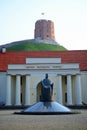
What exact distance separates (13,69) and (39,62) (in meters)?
5.32

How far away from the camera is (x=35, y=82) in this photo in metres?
58.1

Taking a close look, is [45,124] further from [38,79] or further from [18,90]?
[38,79]

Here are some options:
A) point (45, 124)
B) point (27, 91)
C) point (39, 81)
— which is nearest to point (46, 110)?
point (45, 124)

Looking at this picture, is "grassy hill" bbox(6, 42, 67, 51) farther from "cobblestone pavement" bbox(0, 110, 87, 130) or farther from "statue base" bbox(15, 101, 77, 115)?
"cobblestone pavement" bbox(0, 110, 87, 130)

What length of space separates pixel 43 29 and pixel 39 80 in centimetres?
6780

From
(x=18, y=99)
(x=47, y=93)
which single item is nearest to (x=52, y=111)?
(x=47, y=93)

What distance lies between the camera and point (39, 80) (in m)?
58.0

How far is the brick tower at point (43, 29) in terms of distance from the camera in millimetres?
123125

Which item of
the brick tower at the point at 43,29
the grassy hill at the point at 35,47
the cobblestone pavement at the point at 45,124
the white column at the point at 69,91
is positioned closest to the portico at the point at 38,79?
the white column at the point at 69,91

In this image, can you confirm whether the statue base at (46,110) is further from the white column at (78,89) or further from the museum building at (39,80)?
the white column at (78,89)

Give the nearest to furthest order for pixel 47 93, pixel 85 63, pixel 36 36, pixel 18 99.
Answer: pixel 47 93 → pixel 18 99 → pixel 85 63 → pixel 36 36

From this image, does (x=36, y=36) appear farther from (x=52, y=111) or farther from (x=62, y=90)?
(x=52, y=111)

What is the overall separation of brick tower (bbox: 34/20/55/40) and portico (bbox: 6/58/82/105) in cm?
6560

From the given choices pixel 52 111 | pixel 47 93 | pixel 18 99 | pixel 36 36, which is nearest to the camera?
pixel 52 111
